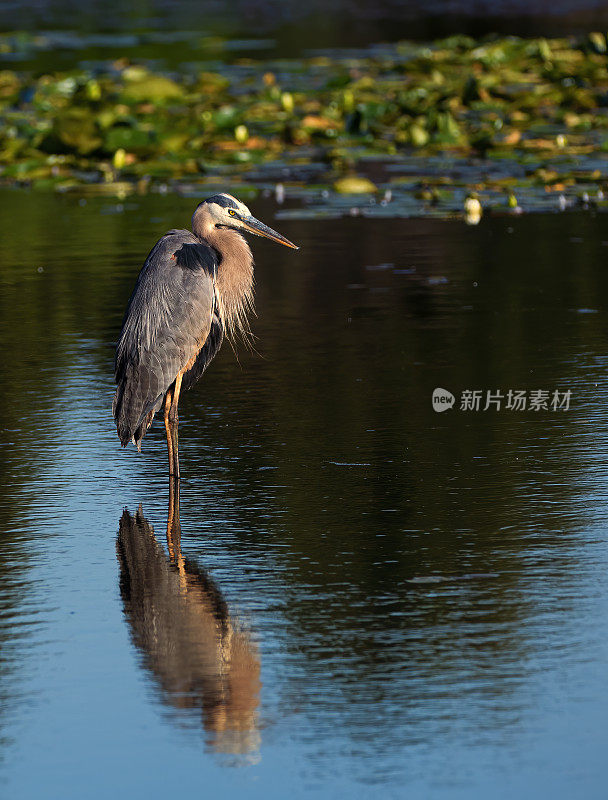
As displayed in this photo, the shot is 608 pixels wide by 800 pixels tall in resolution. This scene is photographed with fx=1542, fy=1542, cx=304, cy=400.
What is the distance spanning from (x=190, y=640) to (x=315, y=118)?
47.5 ft

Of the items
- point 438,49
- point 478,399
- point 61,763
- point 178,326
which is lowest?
point 61,763

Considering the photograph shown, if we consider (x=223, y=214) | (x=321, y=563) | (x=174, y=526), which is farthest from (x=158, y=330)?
(x=321, y=563)

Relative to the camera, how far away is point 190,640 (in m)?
5.25

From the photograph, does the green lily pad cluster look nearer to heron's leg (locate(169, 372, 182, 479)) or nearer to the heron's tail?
heron's leg (locate(169, 372, 182, 479))

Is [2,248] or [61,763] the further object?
[2,248]

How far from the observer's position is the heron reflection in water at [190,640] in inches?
184

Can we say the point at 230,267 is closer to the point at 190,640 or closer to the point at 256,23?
the point at 190,640

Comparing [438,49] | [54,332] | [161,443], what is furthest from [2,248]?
[438,49]

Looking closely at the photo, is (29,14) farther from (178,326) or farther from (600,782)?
(600,782)

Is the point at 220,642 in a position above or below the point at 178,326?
below

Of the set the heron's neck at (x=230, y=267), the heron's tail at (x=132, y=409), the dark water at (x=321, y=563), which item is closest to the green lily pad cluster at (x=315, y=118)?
the dark water at (x=321, y=563)

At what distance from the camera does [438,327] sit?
1019 centimetres

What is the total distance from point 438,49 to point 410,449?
2167 cm

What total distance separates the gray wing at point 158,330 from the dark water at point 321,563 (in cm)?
34
